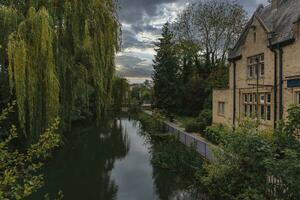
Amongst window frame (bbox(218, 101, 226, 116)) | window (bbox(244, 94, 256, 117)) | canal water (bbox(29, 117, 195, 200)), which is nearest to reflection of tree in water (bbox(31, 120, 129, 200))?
canal water (bbox(29, 117, 195, 200))

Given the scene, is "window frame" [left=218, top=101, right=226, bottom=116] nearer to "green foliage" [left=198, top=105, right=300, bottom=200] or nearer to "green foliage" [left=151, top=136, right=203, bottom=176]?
"green foliage" [left=151, top=136, right=203, bottom=176]

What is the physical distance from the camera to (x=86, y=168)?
617 inches

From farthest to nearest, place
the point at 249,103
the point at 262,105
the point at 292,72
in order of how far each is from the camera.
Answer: the point at 249,103 < the point at 262,105 < the point at 292,72

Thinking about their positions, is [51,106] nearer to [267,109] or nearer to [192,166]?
[192,166]

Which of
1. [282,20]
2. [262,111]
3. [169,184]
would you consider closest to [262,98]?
[262,111]

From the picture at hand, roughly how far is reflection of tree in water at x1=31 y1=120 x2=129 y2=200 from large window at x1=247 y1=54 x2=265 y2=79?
28.5 feet

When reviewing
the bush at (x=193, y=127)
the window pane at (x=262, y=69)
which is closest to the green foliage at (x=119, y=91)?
the bush at (x=193, y=127)

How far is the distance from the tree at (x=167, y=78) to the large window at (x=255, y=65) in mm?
19814

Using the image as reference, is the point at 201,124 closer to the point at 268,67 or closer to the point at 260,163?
the point at 268,67

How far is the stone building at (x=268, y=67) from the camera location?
1533cm

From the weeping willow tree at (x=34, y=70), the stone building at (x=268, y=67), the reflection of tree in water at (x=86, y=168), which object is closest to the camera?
the weeping willow tree at (x=34, y=70)

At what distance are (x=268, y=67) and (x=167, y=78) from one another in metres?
22.5

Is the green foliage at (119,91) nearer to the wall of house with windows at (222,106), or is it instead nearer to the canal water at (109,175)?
the wall of house with windows at (222,106)

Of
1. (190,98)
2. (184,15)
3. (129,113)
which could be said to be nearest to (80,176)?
(190,98)
